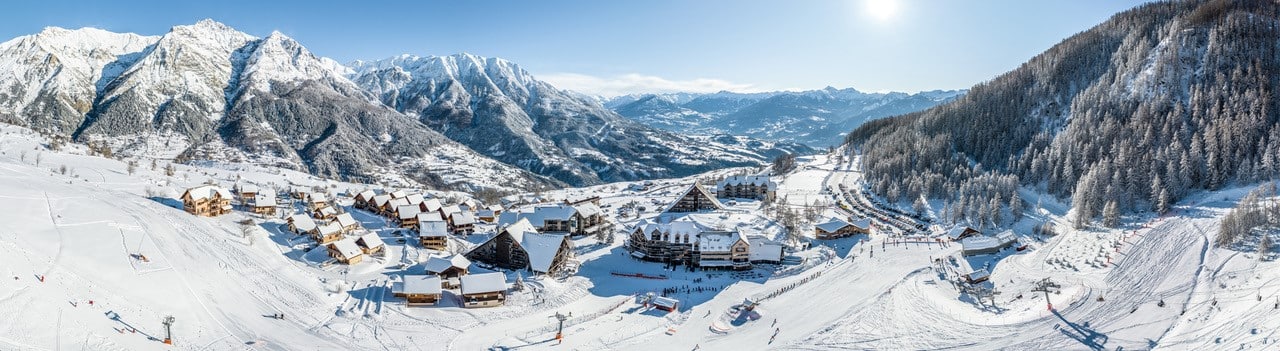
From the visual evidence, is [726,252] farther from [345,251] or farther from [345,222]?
[345,222]

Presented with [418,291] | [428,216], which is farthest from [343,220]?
[418,291]


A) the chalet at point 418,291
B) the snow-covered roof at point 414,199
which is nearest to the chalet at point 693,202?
the snow-covered roof at point 414,199

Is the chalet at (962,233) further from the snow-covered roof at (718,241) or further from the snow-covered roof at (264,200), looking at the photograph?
the snow-covered roof at (264,200)

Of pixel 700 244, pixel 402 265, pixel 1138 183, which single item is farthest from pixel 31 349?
pixel 1138 183

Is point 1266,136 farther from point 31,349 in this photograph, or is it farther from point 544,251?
point 31,349

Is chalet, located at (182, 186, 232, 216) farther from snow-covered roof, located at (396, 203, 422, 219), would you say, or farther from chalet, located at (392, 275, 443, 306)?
chalet, located at (392, 275, 443, 306)

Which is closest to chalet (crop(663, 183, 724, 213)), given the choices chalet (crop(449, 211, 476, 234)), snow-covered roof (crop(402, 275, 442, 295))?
chalet (crop(449, 211, 476, 234))
